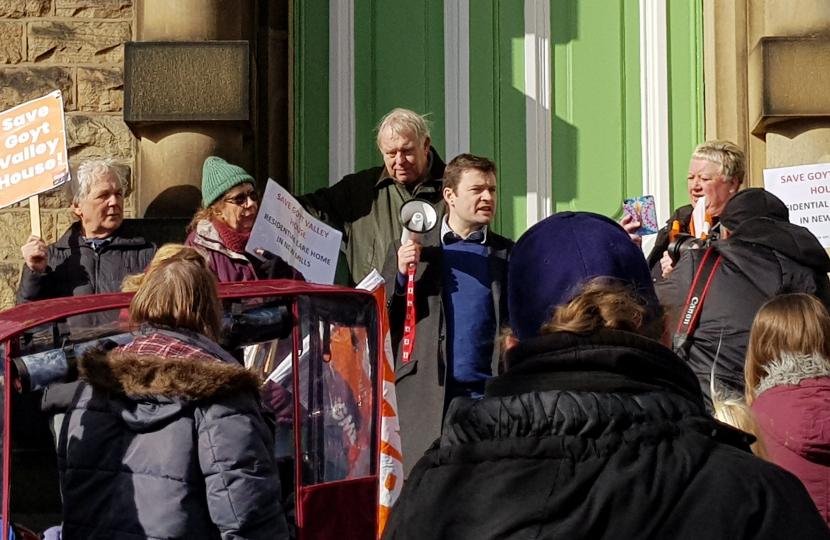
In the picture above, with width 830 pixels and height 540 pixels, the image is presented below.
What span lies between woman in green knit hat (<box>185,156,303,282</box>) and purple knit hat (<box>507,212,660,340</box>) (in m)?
3.51

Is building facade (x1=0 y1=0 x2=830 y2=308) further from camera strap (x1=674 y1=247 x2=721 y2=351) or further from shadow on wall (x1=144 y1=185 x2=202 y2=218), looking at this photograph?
camera strap (x1=674 y1=247 x2=721 y2=351)

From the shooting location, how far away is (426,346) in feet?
17.5

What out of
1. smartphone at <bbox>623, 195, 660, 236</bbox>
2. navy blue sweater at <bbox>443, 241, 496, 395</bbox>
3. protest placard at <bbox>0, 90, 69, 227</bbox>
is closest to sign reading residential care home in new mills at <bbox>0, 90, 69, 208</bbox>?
protest placard at <bbox>0, 90, 69, 227</bbox>

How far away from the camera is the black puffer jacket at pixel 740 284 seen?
504 centimetres

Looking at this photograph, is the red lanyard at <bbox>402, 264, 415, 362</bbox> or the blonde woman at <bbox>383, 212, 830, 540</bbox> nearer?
the blonde woman at <bbox>383, 212, 830, 540</bbox>

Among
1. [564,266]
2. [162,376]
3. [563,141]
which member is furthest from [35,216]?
[564,266]

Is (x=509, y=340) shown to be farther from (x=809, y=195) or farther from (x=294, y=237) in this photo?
(x=809, y=195)

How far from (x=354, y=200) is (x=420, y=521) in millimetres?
4492

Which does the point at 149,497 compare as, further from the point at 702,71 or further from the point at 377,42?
the point at 702,71

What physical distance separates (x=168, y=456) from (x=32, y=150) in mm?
2713

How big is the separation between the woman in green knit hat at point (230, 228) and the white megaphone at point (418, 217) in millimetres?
648

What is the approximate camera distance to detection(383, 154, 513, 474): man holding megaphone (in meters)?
5.32

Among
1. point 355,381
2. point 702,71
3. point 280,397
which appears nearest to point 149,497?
point 280,397

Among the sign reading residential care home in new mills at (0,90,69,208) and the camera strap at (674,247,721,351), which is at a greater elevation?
the sign reading residential care home in new mills at (0,90,69,208)
